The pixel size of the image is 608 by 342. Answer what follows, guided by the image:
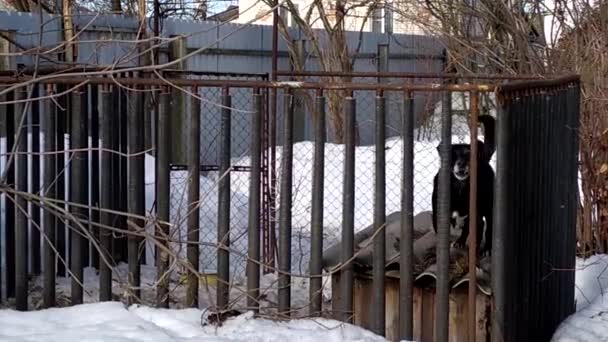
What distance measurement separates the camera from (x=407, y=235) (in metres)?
5.73

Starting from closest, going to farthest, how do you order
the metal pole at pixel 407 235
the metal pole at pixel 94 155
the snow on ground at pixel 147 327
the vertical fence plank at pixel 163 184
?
the snow on ground at pixel 147 327
the metal pole at pixel 407 235
the vertical fence plank at pixel 163 184
the metal pole at pixel 94 155

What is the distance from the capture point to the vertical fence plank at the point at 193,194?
5.88m

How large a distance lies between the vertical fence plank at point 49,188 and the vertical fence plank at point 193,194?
31.7 inches

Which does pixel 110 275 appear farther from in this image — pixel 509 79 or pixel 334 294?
pixel 509 79

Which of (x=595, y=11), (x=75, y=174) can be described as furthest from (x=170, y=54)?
(x=75, y=174)

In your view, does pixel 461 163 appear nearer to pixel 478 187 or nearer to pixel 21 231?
pixel 478 187

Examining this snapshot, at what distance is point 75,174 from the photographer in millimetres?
6055

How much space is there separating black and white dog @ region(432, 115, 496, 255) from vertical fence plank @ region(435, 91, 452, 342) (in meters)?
0.23

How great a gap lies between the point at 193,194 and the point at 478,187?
168cm

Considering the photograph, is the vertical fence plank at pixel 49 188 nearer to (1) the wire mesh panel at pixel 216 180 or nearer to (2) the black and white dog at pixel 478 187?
(1) the wire mesh panel at pixel 216 180

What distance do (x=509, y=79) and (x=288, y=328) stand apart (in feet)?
10.9

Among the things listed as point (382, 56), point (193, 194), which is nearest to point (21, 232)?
point (193, 194)

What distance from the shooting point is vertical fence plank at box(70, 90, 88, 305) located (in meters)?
5.96

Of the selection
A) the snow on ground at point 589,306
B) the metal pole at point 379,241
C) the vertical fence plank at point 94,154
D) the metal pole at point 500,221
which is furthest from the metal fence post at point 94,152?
the snow on ground at point 589,306
